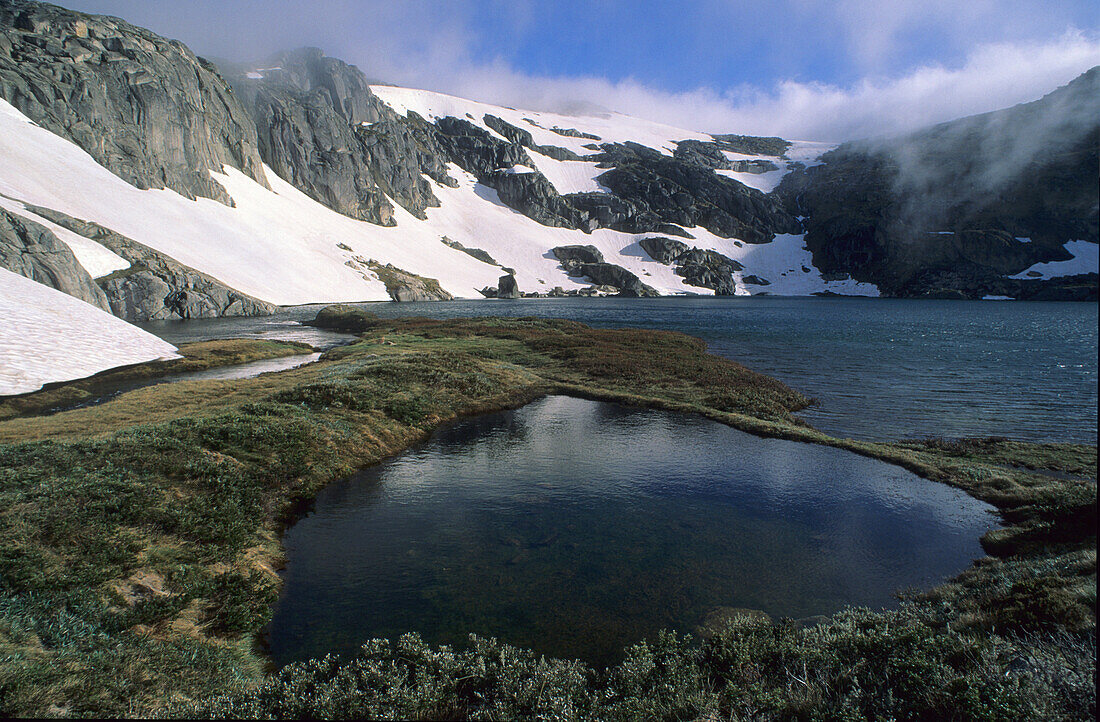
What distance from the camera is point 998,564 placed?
39.6ft

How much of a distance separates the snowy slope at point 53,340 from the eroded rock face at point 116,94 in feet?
339

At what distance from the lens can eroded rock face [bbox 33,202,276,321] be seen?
3007 inches

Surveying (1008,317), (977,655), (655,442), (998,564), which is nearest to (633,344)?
(655,442)

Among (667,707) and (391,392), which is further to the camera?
(391,392)

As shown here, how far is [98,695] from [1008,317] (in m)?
137

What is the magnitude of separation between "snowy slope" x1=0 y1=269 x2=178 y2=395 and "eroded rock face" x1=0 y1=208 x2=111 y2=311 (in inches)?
765

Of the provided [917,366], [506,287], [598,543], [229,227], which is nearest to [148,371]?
[598,543]

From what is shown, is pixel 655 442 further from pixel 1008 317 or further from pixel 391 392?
pixel 1008 317

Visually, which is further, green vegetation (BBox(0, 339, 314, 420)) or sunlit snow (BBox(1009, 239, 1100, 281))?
sunlit snow (BBox(1009, 239, 1100, 281))

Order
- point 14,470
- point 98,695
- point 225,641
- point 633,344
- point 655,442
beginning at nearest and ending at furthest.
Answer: point 98,695
point 225,641
point 14,470
point 655,442
point 633,344

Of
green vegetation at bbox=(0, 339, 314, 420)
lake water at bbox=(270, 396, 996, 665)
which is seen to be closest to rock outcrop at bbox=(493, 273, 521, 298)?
green vegetation at bbox=(0, 339, 314, 420)

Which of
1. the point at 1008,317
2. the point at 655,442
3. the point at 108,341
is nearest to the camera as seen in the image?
the point at 655,442

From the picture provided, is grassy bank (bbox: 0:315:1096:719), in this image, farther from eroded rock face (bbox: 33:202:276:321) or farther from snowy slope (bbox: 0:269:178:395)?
eroded rock face (bbox: 33:202:276:321)

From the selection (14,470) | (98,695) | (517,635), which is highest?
(14,470)
